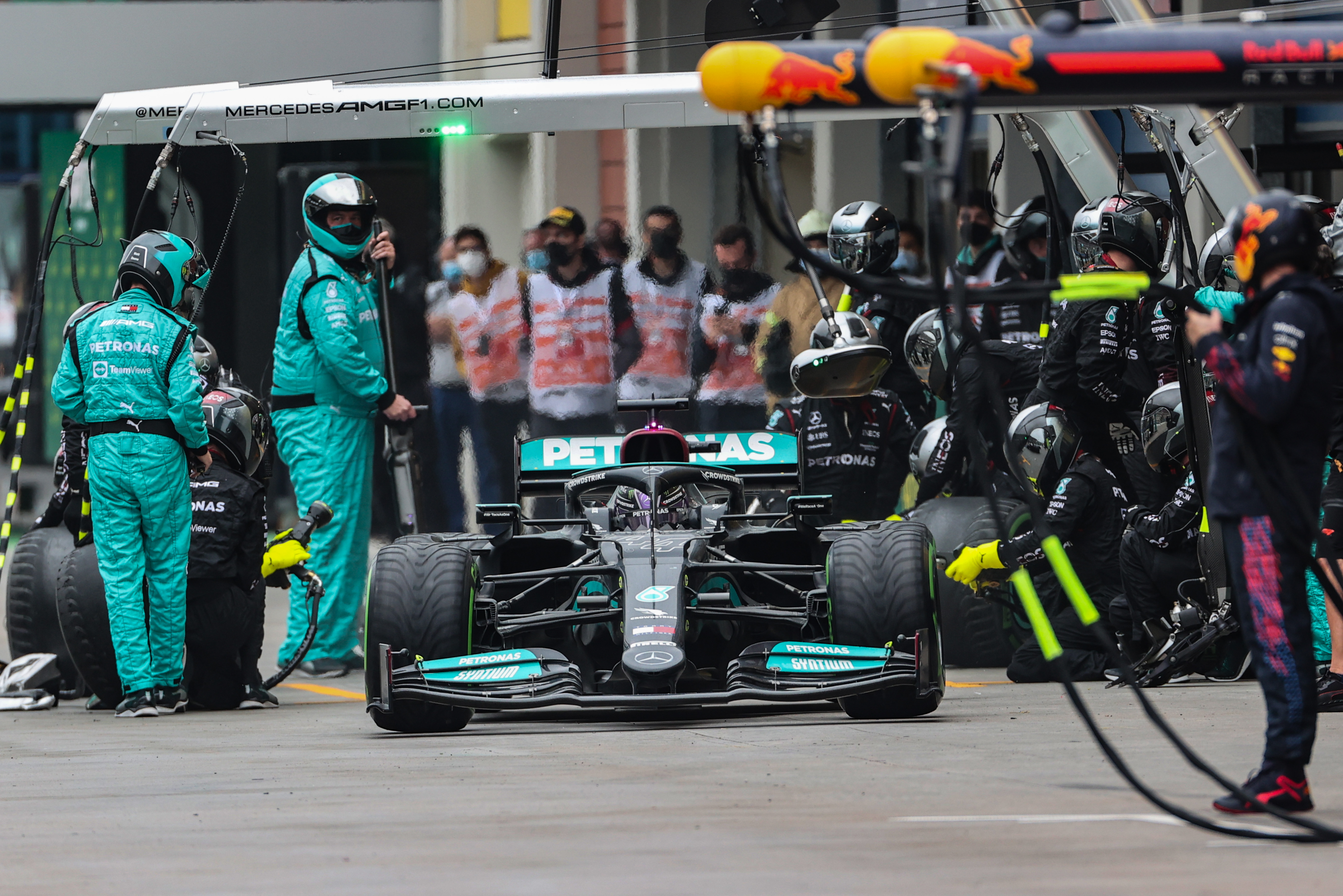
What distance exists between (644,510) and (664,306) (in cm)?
310

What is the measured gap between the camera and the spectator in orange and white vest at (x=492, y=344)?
12898mm

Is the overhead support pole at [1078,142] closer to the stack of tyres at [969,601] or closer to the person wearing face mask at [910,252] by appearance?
the person wearing face mask at [910,252]

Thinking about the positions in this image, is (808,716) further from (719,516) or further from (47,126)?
(47,126)

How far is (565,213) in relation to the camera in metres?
12.7

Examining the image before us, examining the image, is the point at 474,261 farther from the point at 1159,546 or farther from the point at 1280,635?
the point at 1280,635

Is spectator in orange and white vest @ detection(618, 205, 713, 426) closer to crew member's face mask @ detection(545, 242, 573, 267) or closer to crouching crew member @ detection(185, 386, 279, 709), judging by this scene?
crew member's face mask @ detection(545, 242, 573, 267)

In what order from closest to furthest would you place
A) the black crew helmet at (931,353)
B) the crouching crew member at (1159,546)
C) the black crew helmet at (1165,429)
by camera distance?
the crouching crew member at (1159,546) → the black crew helmet at (1165,429) → the black crew helmet at (931,353)

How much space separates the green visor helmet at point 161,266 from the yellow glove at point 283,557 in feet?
4.49

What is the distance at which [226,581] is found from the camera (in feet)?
34.5

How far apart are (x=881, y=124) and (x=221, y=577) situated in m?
5.09

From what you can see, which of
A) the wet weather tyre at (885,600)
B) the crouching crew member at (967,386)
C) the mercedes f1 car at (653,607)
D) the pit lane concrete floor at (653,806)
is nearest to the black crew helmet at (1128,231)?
the crouching crew member at (967,386)

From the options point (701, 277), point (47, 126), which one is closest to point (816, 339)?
point (701, 277)

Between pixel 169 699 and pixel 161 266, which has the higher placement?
pixel 161 266

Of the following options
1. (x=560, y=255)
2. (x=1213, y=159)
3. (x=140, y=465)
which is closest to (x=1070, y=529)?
(x=1213, y=159)
